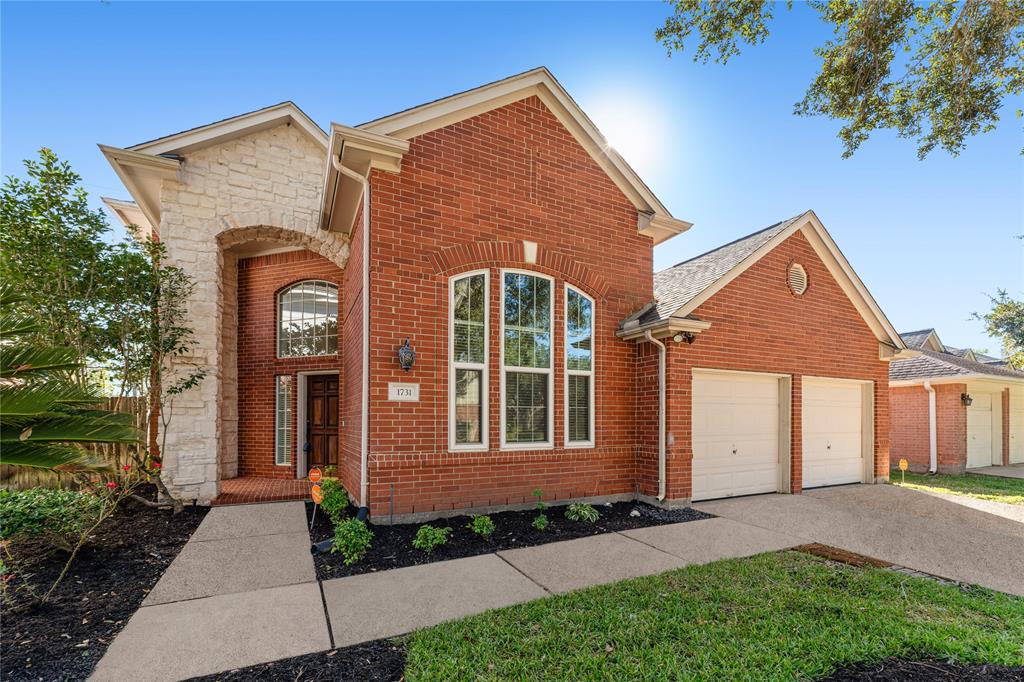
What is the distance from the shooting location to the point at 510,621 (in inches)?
146

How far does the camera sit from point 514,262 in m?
7.13

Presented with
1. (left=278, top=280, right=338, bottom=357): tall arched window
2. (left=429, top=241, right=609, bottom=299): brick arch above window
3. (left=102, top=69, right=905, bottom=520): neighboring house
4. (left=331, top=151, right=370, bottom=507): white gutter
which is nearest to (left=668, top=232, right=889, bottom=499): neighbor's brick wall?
(left=102, top=69, right=905, bottom=520): neighboring house

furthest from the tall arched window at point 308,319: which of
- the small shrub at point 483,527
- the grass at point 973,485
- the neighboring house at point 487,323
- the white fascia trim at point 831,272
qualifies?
the grass at point 973,485

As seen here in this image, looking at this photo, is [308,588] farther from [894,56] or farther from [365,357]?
[894,56]

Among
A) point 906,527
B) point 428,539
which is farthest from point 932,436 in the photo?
point 428,539

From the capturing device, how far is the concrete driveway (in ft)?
17.1

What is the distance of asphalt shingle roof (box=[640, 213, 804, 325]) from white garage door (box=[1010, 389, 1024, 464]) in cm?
1300

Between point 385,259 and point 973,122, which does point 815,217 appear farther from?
point 385,259

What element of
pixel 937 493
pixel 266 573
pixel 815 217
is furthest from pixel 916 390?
pixel 266 573

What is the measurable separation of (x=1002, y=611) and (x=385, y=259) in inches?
286

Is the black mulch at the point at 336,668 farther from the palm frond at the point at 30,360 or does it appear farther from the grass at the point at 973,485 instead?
the grass at the point at 973,485

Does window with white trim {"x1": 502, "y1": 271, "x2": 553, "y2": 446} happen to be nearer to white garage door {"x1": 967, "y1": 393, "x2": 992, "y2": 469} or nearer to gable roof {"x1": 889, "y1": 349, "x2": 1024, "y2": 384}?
gable roof {"x1": 889, "y1": 349, "x2": 1024, "y2": 384}

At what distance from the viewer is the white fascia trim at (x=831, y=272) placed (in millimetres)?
8398

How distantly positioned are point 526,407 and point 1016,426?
18.4 m
